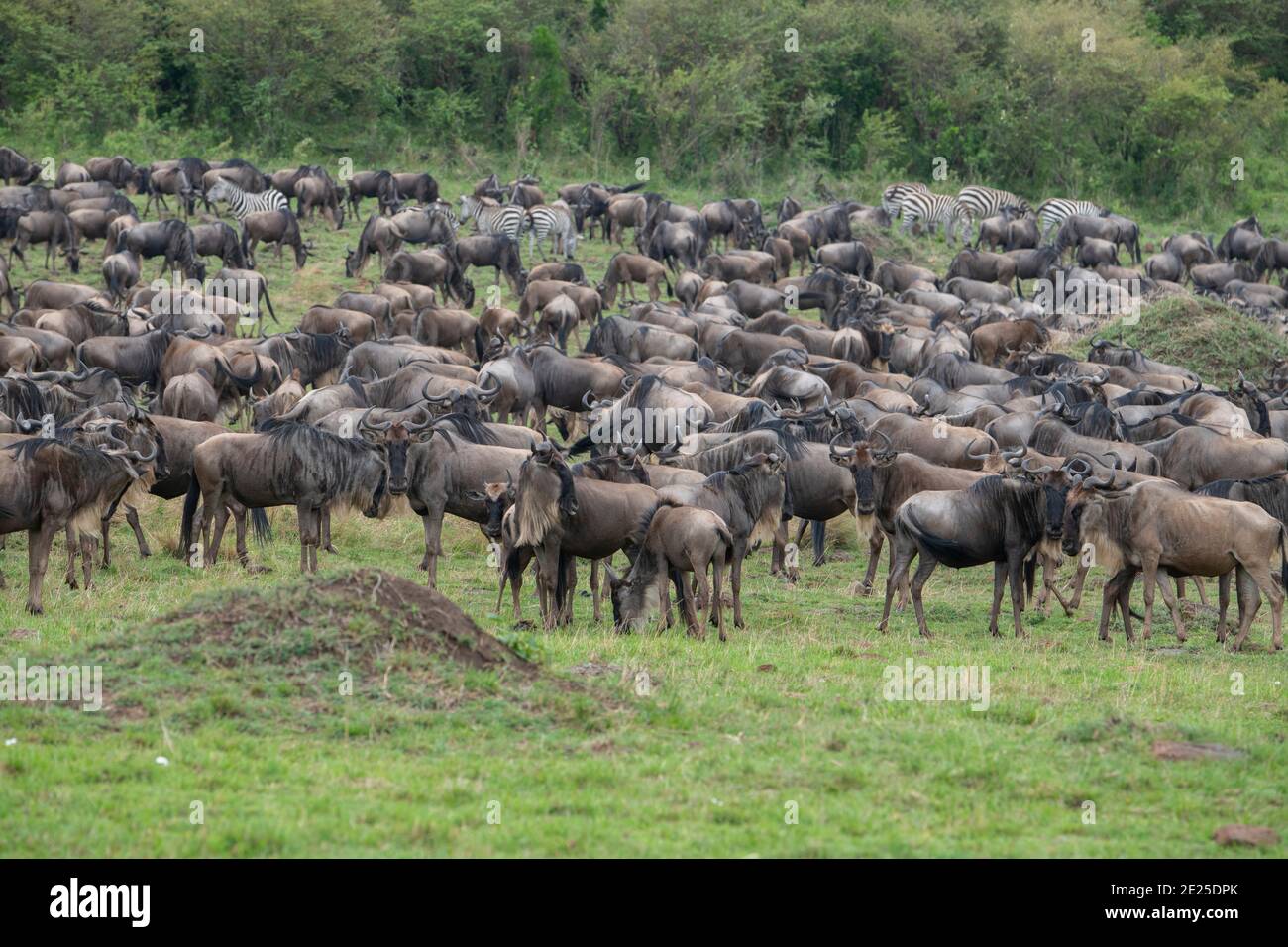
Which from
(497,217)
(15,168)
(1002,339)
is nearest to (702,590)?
(1002,339)

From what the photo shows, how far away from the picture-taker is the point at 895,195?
131ft

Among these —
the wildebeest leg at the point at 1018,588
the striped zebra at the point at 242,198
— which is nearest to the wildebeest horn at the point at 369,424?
the wildebeest leg at the point at 1018,588

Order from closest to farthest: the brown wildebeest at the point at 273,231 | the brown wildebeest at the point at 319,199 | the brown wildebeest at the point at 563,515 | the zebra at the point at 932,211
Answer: the brown wildebeest at the point at 563,515 → the brown wildebeest at the point at 273,231 → the brown wildebeest at the point at 319,199 → the zebra at the point at 932,211

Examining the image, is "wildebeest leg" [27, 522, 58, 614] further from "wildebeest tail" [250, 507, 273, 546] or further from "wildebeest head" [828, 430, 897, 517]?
"wildebeest head" [828, 430, 897, 517]

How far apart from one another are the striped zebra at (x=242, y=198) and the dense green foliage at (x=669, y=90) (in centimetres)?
665

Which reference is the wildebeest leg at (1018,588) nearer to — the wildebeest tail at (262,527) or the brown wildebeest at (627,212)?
the wildebeest tail at (262,527)

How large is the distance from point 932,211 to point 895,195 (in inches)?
43.3

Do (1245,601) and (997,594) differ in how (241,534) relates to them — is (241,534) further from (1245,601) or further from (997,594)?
(1245,601)

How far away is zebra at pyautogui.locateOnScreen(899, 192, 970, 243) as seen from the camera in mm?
39219

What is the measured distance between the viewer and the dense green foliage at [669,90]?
42.1 m

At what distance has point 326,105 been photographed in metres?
43.1

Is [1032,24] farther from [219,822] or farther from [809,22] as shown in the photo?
[219,822]

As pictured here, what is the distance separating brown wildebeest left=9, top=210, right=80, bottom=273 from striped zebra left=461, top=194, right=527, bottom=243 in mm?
8719
